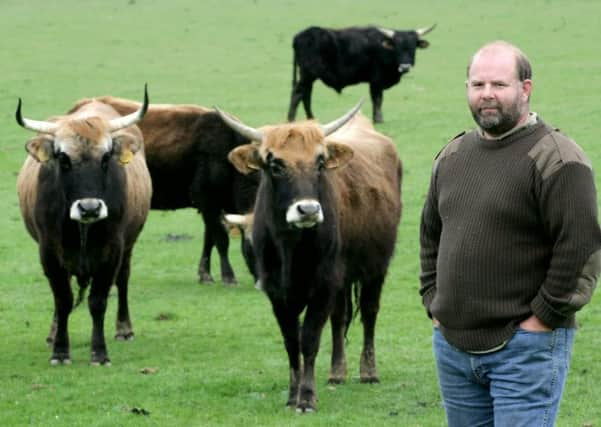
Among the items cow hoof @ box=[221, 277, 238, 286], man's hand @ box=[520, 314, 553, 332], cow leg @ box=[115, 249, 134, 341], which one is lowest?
cow hoof @ box=[221, 277, 238, 286]

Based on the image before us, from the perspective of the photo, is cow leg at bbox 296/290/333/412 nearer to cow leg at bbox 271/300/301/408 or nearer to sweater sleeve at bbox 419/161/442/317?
cow leg at bbox 271/300/301/408

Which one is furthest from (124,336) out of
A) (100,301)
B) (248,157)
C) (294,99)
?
(294,99)

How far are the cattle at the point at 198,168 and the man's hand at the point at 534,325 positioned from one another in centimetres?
994

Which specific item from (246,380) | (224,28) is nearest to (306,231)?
(246,380)

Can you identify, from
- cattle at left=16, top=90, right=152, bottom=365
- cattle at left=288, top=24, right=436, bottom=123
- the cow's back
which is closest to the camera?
the cow's back

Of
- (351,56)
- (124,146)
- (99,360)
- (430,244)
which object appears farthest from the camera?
(351,56)

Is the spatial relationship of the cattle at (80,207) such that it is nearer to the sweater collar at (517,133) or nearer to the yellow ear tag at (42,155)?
the yellow ear tag at (42,155)

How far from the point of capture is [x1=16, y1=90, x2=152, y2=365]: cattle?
34.1 ft

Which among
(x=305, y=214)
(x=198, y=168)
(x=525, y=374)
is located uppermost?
(x=525, y=374)

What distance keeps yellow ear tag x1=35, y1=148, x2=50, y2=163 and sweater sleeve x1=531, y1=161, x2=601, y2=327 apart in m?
6.43

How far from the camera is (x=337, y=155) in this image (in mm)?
8898

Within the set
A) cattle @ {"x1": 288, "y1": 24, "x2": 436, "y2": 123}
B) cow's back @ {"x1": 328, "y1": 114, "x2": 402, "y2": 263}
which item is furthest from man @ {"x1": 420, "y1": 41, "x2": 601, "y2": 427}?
cattle @ {"x1": 288, "y1": 24, "x2": 436, "y2": 123}

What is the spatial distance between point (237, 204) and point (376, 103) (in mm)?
11725

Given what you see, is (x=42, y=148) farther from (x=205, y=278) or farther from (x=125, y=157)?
(x=205, y=278)
